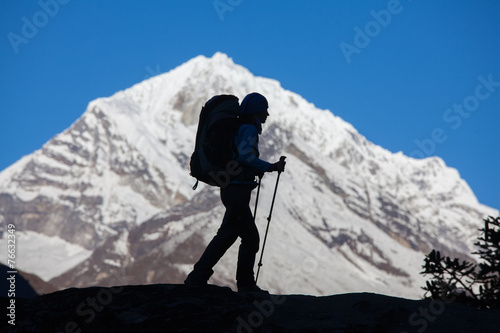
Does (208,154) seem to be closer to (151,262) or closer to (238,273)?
(238,273)

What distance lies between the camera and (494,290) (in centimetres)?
1222

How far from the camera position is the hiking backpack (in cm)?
886

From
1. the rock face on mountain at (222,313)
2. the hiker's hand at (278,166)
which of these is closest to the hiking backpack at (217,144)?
the hiker's hand at (278,166)

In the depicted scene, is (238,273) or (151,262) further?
(151,262)

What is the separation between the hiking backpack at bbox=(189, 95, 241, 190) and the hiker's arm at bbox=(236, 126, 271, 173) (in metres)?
0.13

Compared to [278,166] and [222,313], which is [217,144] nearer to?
[278,166]

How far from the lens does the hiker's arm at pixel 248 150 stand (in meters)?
8.83

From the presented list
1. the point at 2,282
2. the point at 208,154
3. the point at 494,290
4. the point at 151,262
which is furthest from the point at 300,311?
the point at 151,262

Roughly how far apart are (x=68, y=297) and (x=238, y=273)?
2400mm

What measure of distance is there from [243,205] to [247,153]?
2.39ft

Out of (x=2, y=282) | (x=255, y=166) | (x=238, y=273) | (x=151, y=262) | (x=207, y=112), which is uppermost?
(x=151, y=262)

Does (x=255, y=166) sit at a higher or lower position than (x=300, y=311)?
higher

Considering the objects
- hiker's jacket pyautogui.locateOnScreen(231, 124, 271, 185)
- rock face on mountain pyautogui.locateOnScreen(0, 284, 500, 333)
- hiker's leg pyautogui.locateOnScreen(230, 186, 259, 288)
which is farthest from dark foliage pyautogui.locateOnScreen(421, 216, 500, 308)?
hiker's jacket pyautogui.locateOnScreen(231, 124, 271, 185)

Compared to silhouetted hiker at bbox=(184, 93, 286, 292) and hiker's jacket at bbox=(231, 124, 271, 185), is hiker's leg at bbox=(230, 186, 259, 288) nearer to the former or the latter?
silhouetted hiker at bbox=(184, 93, 286, 292)
